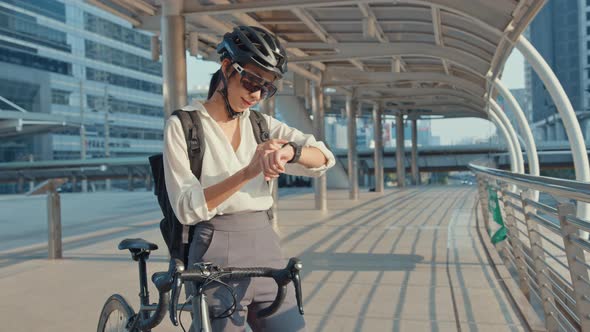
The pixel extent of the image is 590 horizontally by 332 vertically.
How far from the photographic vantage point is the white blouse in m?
2.13

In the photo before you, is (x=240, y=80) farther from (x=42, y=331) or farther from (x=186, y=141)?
(x=42, y=331)

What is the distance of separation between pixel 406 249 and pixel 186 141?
784cm

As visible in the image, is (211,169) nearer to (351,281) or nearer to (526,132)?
(351,281)

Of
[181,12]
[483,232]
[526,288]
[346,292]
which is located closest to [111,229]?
[181,12]

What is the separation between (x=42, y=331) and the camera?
5492mm

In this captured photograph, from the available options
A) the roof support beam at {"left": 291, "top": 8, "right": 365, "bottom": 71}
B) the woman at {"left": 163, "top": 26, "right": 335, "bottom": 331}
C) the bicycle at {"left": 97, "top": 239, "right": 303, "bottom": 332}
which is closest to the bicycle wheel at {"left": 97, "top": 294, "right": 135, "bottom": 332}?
the bicycle at {"left": 97, "top": 239, "right": 303, "bottom": 332}

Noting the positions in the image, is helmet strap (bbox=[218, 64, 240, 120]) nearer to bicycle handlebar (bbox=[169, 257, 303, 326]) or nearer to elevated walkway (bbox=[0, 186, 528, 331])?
bicycle handlebar (bbox=[169, 257, 303, 326])

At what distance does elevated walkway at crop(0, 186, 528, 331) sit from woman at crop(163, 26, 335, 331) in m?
→ 3.03

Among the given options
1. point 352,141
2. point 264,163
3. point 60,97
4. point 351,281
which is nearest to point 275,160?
point 264,163

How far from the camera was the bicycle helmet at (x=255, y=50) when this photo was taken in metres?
2.14

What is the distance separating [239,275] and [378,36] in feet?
36.0

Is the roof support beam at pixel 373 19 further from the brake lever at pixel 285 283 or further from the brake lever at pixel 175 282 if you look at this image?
the brake lever at pixel 175 282

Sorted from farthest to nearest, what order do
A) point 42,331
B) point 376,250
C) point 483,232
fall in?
point 483,232, point 376,250, point 42,331

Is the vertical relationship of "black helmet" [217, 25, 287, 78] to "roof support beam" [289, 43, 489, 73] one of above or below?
below
